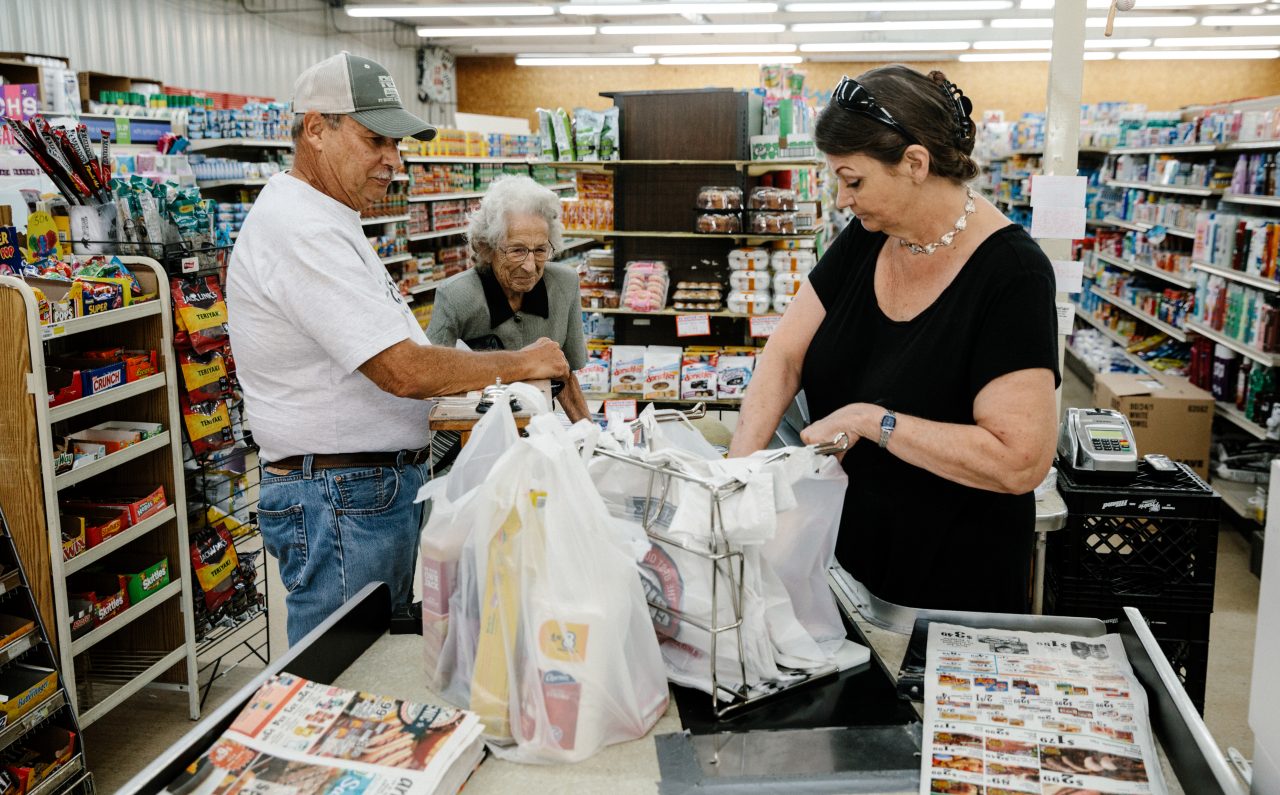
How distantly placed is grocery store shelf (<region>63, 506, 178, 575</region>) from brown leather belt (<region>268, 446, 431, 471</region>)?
113 cm

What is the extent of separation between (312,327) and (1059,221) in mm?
2430

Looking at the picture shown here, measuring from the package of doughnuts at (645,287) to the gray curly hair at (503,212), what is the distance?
1.88 meters

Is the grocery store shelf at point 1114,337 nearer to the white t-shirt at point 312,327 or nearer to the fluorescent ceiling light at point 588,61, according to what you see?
the white t-shirt at point 312,327

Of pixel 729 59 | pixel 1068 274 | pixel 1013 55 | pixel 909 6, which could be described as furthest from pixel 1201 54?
pixel 1068 274

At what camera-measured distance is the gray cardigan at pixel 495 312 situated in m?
3.48

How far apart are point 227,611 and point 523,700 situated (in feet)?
9.20

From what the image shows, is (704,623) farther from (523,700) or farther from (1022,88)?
(1022,88)

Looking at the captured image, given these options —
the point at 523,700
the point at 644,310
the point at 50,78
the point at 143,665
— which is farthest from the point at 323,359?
the point at 50,78

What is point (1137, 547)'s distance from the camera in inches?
93.0

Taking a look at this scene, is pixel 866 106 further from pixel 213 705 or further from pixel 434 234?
pixel 434 234

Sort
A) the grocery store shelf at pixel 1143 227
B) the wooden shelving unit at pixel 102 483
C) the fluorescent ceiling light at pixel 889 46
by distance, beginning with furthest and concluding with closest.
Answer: the fluorescent ceiling light at pixel 889 46, the grocery store shelf at pixel 1143 227, the wooden shelving unit at pixel 102 483

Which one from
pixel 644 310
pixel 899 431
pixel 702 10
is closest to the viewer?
pixel 899 431

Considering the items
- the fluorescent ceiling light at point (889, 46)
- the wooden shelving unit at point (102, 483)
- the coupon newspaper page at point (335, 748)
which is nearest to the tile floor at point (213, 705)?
the wooden shelving unit at point (102, 483)

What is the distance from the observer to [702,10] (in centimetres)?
1410
